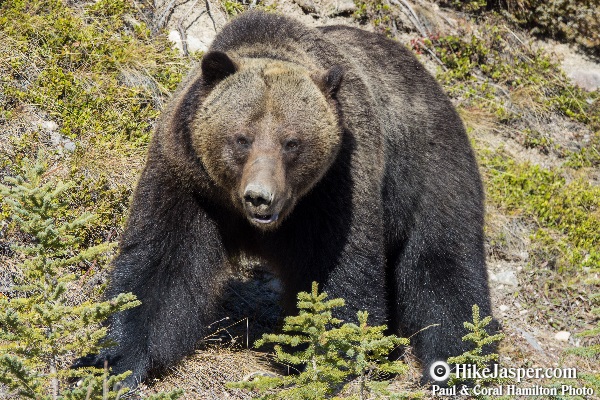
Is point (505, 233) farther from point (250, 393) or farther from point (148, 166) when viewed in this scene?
point (148, 166)

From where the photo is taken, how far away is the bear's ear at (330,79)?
542 centimetres

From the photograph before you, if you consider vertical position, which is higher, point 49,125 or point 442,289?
point 49,125

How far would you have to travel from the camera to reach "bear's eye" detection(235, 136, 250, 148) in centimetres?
518

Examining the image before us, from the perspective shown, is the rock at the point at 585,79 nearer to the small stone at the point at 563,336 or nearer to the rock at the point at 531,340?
the small stone at the point at 563,336

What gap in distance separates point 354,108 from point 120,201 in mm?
2628

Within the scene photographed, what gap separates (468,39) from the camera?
1068cm

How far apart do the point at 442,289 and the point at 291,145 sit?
241 cm

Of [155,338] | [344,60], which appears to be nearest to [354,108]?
[344,60]

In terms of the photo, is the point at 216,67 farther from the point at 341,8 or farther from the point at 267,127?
the point at 341,8

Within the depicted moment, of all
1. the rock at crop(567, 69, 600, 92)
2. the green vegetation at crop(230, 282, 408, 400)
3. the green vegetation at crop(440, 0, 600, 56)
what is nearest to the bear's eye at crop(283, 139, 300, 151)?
the green vegetation at crop(230, 282, 408, 400)

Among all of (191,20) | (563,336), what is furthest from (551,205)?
(191,20)

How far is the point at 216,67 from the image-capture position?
17.4 feet

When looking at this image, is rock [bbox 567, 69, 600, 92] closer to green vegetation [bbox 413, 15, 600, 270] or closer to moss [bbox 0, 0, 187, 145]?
green vegetation [bbox 413, 15, 600, 270]
